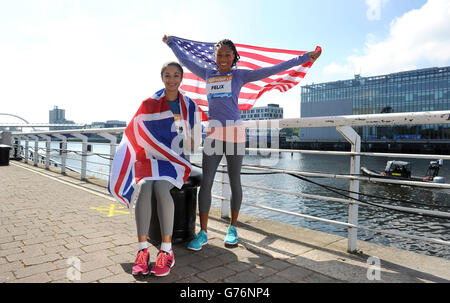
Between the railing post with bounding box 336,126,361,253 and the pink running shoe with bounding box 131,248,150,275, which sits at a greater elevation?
the railing post with bounding box 336,126,361,253

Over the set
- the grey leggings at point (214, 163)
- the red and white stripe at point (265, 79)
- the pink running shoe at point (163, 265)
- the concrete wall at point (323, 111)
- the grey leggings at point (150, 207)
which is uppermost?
the concrete wall at point (323, 111)

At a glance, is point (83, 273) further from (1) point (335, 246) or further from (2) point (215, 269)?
(1) point (335, 246)

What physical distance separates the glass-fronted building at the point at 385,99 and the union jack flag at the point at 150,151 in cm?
7168

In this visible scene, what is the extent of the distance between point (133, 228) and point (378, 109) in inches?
3234

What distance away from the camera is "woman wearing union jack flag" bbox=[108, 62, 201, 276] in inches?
95.6

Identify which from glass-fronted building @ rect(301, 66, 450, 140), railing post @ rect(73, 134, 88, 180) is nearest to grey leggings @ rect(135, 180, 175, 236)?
railing post @ rect(73, 134, 88, 180)

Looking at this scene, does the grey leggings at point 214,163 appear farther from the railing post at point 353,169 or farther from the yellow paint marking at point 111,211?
the yellow paint marking at point 111,211

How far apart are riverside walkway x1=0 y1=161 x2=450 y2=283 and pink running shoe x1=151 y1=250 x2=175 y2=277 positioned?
0.17 feet

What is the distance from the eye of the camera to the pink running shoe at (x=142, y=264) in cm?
222

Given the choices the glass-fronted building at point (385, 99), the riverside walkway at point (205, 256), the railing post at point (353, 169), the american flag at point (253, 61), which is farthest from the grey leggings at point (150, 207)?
the glass-fronted building at point (385, 99)

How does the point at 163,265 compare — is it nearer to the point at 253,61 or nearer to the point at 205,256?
the point at 205,256

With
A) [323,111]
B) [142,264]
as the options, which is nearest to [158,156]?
[142,264]

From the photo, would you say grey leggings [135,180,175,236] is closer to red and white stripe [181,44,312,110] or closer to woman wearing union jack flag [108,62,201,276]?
woman wearing union jack flag [108,62,201,276]

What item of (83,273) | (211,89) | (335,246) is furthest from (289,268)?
(211,89)
